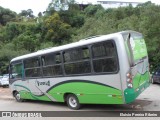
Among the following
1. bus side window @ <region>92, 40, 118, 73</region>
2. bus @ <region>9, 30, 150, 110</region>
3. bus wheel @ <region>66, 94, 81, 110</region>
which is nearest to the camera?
bus @ <region>9, 30, 150, 110</region>

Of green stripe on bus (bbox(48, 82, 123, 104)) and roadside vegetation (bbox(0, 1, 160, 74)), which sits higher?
roadside vegetation (bbox(0, 1, 160, 74))

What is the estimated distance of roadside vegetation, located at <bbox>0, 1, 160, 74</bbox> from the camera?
96.1 ft

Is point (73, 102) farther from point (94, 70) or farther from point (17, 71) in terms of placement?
point (17, 71)

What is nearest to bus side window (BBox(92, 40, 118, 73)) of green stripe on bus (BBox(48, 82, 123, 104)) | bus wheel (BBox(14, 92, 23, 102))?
green stripe on bus (BBox(48, 82, 123, 104))

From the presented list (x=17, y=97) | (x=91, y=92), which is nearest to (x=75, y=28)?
(x=17, y=97)

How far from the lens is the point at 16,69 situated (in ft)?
50.8

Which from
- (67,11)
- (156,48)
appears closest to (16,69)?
(156,48)

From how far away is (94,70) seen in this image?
10414 millimetres

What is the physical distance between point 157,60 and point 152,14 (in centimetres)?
496

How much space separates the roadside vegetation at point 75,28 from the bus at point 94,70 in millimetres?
17653

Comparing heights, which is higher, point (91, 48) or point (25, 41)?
point (25, 41)

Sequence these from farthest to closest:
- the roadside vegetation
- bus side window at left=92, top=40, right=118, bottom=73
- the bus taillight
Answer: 1. the roadside vegetation
2. bus side window at left=92, top=40, right=118, bottom=73
3. the bus taillight

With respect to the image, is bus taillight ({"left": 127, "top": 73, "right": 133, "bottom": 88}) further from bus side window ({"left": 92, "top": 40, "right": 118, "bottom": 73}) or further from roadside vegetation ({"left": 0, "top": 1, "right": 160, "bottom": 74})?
roadside vegetation ({"left": 0, "top": 1, "right": 160, "bottom": 74})

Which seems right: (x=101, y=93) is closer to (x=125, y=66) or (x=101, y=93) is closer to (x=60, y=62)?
(x=125, y=66)
